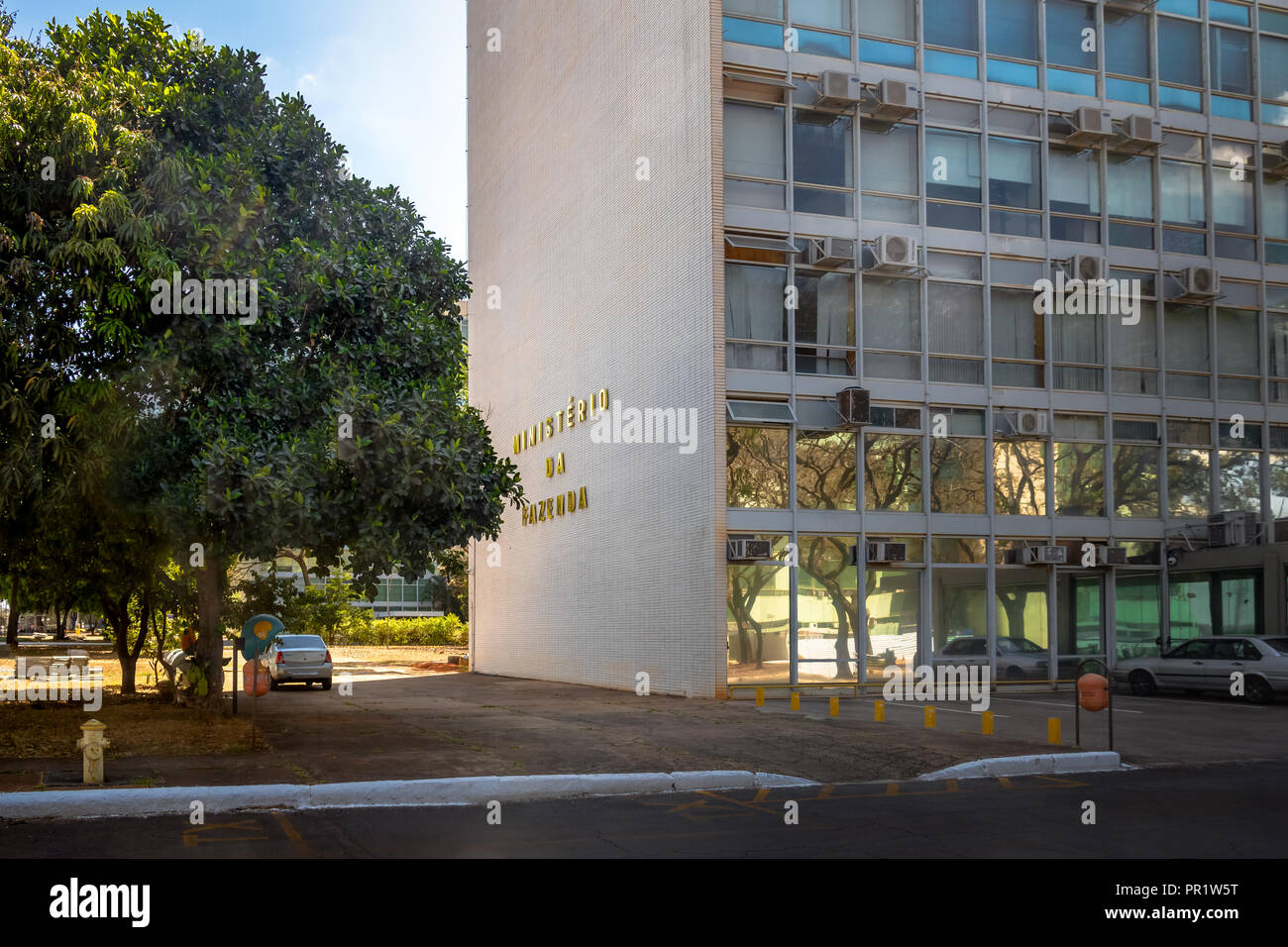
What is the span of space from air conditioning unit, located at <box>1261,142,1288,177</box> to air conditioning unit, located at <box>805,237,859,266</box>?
11500 mm

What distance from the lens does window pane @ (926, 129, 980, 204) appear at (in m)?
26.0

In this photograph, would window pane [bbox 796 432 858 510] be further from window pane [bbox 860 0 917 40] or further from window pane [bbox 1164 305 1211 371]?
window pane [bbox 860 0 917 40]

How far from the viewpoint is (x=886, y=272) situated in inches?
993

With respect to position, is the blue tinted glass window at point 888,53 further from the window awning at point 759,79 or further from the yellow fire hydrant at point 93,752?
the yellow fire hydrant at point 93,752

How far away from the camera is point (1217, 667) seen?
23.6 m

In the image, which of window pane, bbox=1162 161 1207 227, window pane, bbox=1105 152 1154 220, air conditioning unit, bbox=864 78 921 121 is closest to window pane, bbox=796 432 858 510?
air conditioning unit, bbox=864 78 921 121

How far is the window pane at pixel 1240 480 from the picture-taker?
2794cm

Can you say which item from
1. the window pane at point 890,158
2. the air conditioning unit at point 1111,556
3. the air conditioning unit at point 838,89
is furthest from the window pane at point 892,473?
the air conditioning unit at point 838,89

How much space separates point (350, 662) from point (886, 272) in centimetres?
2676

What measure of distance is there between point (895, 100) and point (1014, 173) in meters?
3.78

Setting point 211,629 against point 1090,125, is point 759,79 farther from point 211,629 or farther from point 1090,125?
point 211,629

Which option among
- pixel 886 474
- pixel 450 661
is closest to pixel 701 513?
pixel 886 474

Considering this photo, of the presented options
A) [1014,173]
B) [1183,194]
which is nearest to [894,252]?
[1014,173]
